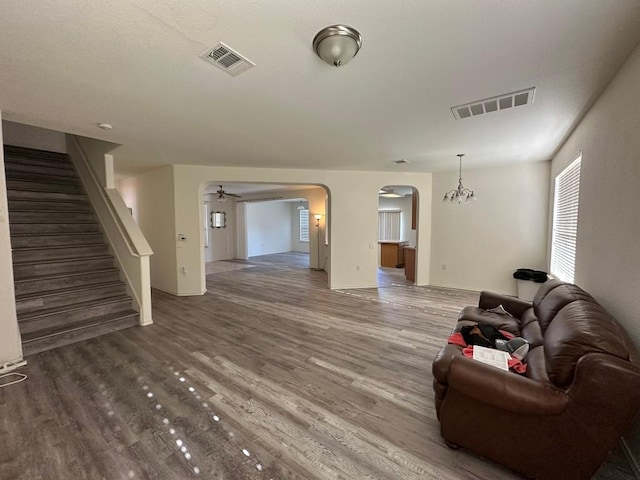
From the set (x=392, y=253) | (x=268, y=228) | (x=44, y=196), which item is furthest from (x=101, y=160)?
(x=268, y=228)

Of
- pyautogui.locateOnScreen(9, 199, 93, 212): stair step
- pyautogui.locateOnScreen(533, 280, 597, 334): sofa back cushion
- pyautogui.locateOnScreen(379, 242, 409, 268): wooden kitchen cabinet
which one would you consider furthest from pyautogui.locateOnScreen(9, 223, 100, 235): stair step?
pyautogui.locateOnScreen(379, 242, 409, 268): wooden kitchen cabinet

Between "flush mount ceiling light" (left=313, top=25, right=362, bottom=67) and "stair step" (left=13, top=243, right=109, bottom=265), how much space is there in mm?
4700

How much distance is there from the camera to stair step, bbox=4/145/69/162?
480cm

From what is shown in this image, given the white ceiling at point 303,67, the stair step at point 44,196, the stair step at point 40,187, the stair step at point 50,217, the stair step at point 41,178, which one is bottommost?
the stair step at point 50,217

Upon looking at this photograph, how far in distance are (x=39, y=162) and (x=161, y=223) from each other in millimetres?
2177

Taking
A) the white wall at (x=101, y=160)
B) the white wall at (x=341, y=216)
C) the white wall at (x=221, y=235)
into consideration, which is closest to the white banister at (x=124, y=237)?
the white wall at (x=101, y=160)

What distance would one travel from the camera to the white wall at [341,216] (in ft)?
17.8

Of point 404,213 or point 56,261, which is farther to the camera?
point 404,213

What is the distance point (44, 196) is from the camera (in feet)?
14.9

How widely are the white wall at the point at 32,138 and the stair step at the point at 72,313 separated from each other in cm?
378

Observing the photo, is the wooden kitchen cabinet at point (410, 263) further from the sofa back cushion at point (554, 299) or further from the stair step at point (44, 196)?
the stair step at point (44, 196)

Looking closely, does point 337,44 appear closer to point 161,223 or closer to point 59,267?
point 59,267

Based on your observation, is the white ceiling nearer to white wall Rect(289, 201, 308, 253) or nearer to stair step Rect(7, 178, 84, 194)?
stair step Rect(7, 178, 84, 194)

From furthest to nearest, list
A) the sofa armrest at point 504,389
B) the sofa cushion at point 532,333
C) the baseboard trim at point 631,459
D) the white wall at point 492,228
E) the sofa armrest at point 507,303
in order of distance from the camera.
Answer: the white wall at point 492,228, the sofa armrest at point 507,303, the sofa cushion at point 532,333, the baseboard trim at point 631,459, the sofa armrest at point 504,389
